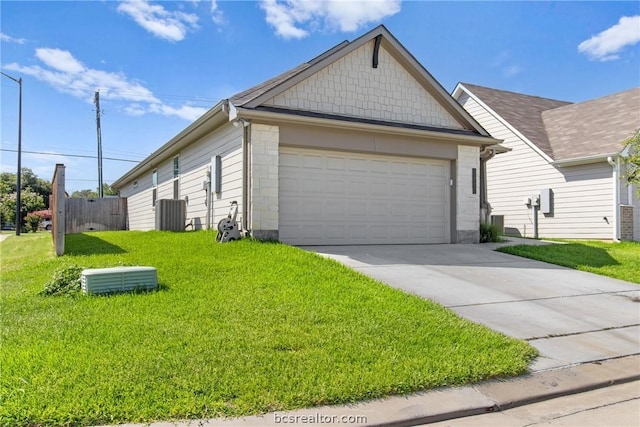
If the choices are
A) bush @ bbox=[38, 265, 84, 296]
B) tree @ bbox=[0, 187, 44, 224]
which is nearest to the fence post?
bush @ bbox=[38, 265, 84, 296]

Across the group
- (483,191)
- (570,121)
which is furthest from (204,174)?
(570,121)

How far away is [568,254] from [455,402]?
325 inches

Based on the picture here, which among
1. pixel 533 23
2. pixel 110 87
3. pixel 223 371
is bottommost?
pixel 223 371

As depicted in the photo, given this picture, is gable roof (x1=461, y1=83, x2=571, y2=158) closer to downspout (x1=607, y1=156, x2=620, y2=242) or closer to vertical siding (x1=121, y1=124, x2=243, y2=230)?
downspout (x1=607, y1=156, x2=620, y2=242)

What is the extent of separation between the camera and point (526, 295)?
6188mm

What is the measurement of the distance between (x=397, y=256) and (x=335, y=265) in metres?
2.12

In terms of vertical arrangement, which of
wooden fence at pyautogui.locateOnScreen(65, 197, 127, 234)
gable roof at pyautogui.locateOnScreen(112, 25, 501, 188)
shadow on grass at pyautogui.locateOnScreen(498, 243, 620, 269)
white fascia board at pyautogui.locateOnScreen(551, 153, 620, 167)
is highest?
gable roof at pyautogui.locateOnScreen(112, 25, 501, 188)

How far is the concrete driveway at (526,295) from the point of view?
446cm

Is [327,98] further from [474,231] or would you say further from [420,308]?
[420,308]

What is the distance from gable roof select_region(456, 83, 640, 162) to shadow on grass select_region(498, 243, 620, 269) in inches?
184

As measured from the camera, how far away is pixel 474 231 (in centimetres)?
1129

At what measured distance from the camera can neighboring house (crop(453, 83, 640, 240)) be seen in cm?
1351

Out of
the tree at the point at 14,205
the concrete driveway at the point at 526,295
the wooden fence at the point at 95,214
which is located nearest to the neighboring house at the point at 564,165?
the concrete driveway at the point at 526,295

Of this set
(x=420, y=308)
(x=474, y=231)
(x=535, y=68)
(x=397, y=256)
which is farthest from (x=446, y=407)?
(x=535, y=68)
